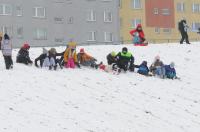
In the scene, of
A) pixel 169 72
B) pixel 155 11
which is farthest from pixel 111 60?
pixel 155 11

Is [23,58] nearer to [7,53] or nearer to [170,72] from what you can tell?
[7,53]

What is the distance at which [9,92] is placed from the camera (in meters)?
23.0

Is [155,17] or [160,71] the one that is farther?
[155,17]

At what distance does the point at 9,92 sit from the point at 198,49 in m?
20.9

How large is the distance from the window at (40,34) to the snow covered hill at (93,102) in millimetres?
37809

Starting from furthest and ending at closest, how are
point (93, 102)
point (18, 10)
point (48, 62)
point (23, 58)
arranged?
point (18, 10) → point (23, 58) → point (48, 62) → point (93, 102)

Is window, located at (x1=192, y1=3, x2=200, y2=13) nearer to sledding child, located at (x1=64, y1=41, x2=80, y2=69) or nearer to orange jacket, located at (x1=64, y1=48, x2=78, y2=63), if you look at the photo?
sledding child, located at (x1=64, y1=41, x2=80, y2=69)

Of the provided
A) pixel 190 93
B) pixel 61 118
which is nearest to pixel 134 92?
pixel 190 93

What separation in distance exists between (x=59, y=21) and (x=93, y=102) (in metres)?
48.0

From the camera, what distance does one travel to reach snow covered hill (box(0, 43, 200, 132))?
20.5m

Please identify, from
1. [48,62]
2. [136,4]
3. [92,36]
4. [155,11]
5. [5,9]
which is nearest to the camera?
→ [48,62]

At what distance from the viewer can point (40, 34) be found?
7050 cm

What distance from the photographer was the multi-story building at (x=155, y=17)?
271ft

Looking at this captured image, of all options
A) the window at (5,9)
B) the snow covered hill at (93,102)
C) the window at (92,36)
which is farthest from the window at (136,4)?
the snow covered hill at (93,102)
